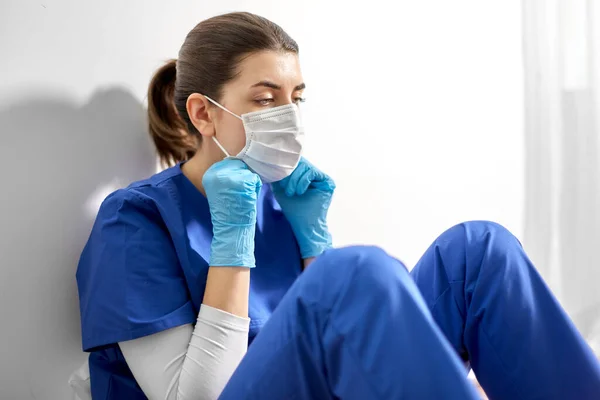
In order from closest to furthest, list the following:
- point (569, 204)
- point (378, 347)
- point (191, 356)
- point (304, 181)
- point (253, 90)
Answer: point (378, 347) < point (191, 356) < point (253, 90) < point (304, 181) < point (569, 204)

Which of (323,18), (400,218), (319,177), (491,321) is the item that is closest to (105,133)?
(319,177)

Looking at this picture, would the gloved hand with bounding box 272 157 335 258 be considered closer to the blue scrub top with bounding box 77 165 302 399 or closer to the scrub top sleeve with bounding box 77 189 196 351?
the blue scrub top with bounding box 77 165 302 399

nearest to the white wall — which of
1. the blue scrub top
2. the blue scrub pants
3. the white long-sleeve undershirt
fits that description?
the blue scrub top

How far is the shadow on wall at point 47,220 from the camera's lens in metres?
1.12

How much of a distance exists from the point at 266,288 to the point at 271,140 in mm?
254

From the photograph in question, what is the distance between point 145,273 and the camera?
1.08m

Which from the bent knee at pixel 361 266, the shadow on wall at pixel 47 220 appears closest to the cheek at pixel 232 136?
the shadow on wall at pixel 47 220

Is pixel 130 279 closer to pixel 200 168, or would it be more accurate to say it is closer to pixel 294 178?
pixel 200 168

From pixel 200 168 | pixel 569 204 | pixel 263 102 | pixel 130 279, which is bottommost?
pixel 569 204

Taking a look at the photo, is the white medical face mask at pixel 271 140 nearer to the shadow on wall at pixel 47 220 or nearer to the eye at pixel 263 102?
the eye at pixel 263 102

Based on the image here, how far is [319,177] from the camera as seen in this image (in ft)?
4.47

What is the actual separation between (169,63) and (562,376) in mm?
864

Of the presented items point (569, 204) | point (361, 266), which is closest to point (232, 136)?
point (361, 266)

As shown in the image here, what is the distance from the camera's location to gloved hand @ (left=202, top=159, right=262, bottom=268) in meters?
1.10
